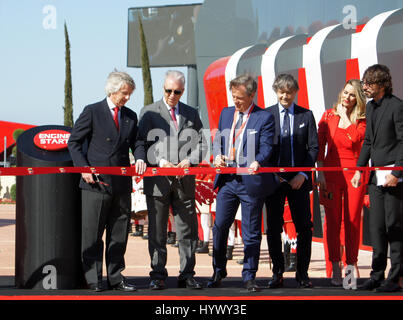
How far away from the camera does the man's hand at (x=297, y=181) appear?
656 cm

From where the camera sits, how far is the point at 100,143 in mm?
6367

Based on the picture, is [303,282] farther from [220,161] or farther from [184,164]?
[184,164]

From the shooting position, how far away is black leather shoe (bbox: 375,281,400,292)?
245 inches

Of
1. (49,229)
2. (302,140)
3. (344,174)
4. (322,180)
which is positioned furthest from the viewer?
(322,180)

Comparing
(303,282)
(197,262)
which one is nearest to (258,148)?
(303,282)

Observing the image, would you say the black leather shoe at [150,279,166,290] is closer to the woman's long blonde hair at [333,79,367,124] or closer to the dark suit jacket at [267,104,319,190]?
the dark suit jacket at [267,104,319,190]

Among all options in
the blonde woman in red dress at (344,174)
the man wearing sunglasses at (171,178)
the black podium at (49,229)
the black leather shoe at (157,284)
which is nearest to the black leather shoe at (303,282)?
the blonde woman in red dress at (344,174)

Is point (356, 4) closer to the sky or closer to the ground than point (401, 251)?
closer to the sky

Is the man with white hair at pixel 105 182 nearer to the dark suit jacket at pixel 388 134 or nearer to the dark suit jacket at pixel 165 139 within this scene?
the dark suit jacket at pixel 165 139

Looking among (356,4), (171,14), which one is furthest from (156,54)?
(356,4)

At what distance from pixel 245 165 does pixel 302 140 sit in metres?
0.64
